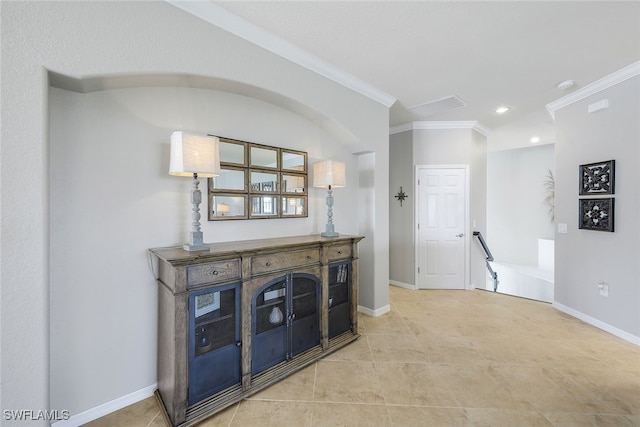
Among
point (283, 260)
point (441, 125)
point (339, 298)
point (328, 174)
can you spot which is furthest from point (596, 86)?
point (283, 260)

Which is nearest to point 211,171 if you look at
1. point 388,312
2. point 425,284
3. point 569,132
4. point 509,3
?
point 509,3

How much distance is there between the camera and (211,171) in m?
1.80

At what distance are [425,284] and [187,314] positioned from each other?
12.8ft

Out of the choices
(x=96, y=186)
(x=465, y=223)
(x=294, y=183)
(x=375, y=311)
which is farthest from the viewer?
(x=465, y=223)

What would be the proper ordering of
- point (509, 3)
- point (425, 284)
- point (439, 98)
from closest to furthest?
point (509, 3) < point (439, 98) < point (425, 284)

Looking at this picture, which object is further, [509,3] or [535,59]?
[535,59]

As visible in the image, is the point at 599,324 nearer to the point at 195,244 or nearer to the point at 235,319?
the point at 235,319

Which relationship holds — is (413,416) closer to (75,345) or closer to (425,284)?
(75,345)

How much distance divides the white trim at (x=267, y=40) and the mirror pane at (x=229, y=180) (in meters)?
1.04

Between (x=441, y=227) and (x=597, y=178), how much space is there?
6.34 feet

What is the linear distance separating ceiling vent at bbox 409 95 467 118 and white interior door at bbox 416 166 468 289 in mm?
936

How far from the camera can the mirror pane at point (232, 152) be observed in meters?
2.21

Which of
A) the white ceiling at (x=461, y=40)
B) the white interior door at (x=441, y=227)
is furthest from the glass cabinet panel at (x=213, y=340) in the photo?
the white interior door at (x=441, y=227)

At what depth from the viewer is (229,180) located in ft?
7.36
